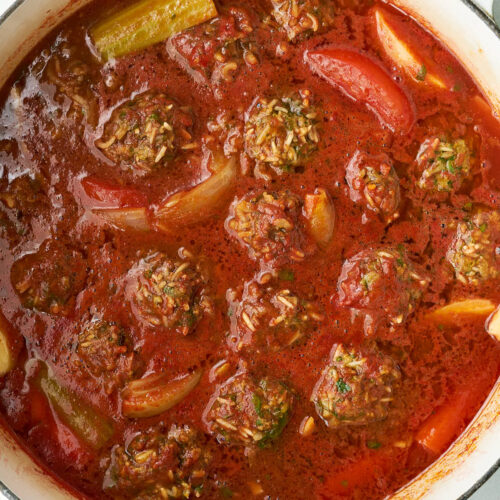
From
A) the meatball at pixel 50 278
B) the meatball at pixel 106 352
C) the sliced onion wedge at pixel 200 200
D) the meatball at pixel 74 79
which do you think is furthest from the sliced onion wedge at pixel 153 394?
the meatball at pixel 74 79

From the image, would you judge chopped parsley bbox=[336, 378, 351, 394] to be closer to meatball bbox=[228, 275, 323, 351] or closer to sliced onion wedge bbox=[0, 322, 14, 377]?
meatball bbox=[228, 275, 323, 351]

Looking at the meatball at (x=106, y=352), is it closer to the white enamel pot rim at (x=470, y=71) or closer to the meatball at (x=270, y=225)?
the white enamel pot rim at (x=470, y=71)

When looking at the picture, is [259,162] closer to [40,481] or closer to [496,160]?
[496,160]

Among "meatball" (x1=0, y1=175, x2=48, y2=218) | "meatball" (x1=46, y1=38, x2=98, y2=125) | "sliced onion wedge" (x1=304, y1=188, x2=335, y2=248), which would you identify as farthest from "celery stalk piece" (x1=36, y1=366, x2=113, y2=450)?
"sliced onion wedge" (x1=304, y1=188, x2=335, y2=248)

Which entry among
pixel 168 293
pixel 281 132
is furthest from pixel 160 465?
pixel 281 132

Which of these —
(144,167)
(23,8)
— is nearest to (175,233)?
(144,167)

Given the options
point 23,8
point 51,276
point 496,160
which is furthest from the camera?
point 496,160
